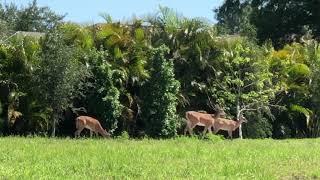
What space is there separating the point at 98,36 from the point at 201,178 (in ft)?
35.4

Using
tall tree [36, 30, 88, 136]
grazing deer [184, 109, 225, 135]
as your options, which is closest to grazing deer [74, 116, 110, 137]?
tall tree [36, 30, 88, 136]

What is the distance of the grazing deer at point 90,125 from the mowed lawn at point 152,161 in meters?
2.86

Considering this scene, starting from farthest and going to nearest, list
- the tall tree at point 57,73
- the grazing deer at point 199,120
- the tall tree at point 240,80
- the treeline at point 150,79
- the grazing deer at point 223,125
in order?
the tall tree at point 240,80
the grazing deer at point 223,125
the grazing deer at point 199,120
the treeline at point 150,79
the tall tree at point 57,73

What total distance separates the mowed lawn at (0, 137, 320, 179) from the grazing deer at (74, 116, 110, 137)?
2.86 m

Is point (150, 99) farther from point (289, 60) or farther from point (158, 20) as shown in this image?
point (289, 60)

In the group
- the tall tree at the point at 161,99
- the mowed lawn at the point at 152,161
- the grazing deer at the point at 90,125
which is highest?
the tall tree at the point at 161,99

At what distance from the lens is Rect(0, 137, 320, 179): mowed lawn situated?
9.66 metres

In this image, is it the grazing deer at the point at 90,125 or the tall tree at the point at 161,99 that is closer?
the grazing deer at the point at 90,125

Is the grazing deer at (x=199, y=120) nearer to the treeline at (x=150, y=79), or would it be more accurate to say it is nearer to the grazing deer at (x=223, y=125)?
the grazing deer at (x=223, y=125)

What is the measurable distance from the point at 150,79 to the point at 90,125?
8.15ft

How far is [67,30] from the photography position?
19.2 meters

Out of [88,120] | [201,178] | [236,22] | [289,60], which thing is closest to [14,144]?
[88,120]

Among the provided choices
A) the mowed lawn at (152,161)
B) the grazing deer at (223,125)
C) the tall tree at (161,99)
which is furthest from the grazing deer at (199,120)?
the mowed lawn at (152,161)

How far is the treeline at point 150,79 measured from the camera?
17.9 m
